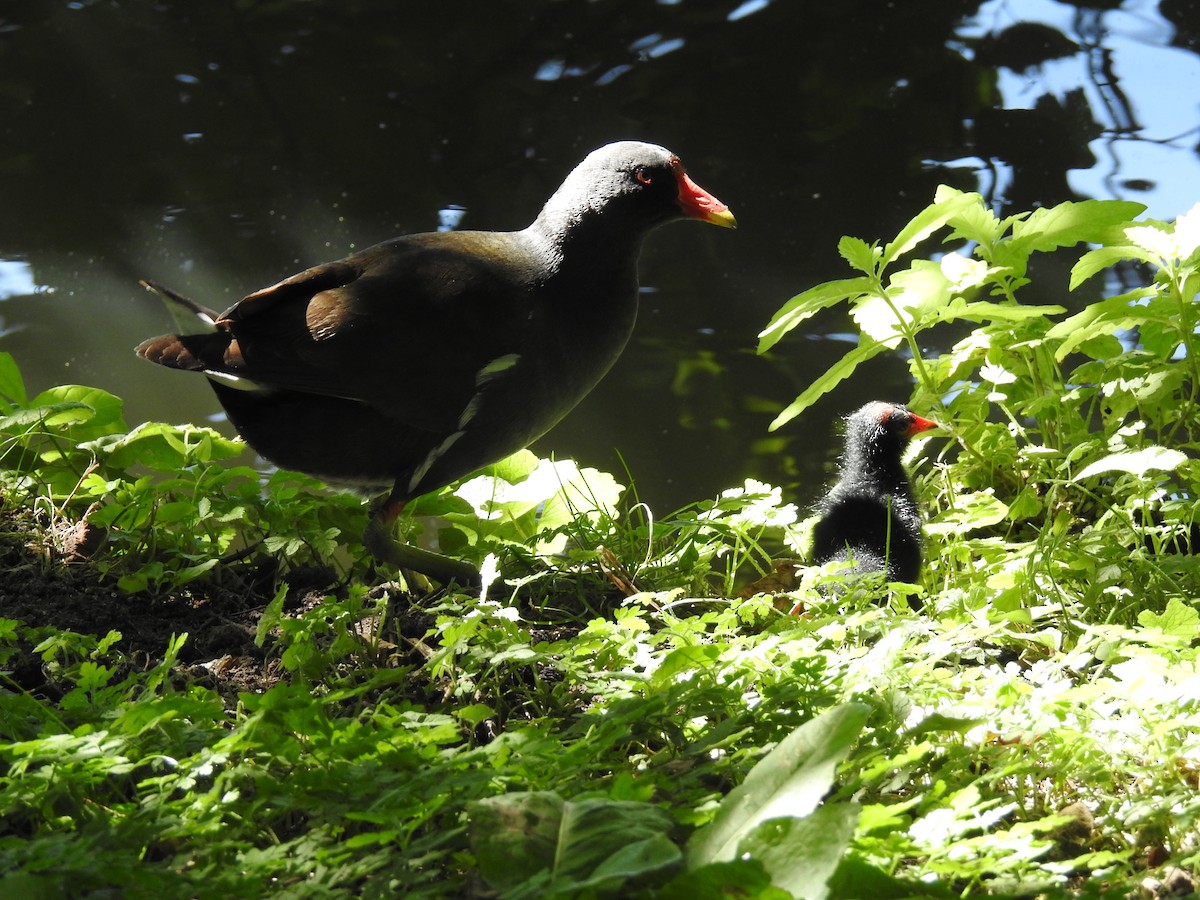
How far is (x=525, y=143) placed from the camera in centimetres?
470

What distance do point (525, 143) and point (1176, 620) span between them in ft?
11.8

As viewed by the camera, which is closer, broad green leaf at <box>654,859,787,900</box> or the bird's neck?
broad green leaf at <box>654,859,787,900</box>

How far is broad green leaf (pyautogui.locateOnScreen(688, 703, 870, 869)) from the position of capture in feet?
3.41

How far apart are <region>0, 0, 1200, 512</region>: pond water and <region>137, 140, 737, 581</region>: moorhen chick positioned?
166cm

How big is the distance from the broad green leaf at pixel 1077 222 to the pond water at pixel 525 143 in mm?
1775

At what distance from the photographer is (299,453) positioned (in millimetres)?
2379

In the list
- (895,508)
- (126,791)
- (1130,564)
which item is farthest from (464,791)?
(895,508)

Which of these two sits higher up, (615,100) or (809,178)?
(615,100)

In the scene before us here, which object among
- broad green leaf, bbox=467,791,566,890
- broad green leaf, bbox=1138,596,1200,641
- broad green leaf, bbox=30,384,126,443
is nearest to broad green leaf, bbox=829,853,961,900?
broad green leaf, bbox=467,791,566,890

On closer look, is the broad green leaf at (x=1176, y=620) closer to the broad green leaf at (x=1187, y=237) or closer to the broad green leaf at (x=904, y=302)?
the broad green leaf at (x=1187, y=237)

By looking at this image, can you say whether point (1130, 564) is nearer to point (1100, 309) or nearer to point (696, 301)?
point (1100, 309)

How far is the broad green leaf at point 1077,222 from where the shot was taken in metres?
2.22

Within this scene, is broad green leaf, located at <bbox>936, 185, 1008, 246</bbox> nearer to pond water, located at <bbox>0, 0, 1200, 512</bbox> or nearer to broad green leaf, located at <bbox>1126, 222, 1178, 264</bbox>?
Result: broad green leaf, located at <bbox>1126, 222, 1178, 264</bbox>

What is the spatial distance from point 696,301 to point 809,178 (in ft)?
2.40
